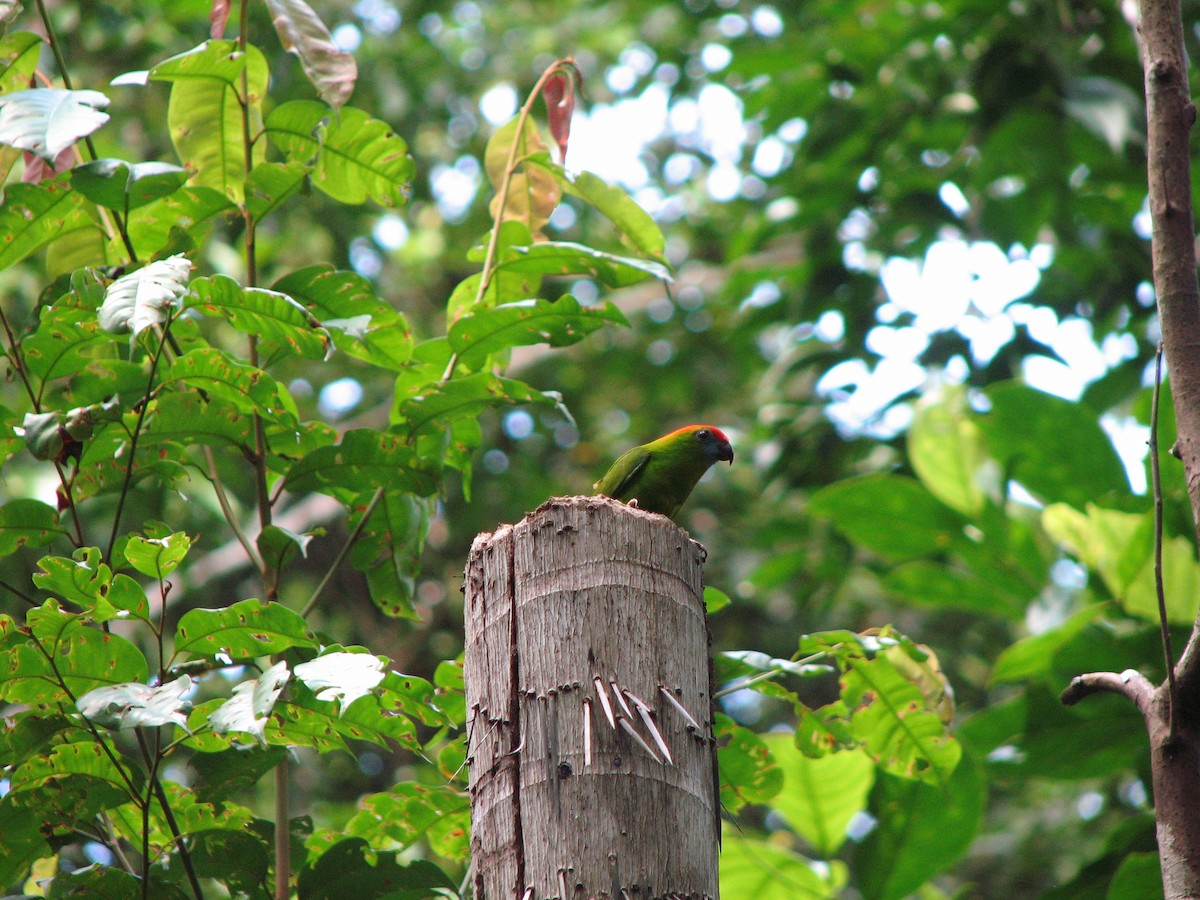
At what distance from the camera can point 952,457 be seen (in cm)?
537

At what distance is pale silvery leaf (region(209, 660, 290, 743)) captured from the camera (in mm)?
2285

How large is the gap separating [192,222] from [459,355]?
0.82 m

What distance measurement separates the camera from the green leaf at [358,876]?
2.94 m

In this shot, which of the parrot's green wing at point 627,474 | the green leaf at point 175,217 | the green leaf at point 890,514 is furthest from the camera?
the green leaf at point 890,514

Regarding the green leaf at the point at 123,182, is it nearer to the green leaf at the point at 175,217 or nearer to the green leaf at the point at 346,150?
the green leaf at the point at 175,217

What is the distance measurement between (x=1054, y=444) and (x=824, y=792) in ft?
5.95

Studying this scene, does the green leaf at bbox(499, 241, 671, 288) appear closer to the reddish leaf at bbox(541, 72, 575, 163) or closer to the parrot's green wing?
the reddish leaf at bbox(541, 72, 575, 163)

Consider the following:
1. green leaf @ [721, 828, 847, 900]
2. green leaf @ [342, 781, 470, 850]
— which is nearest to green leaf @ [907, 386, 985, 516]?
green leaf @ [721, 828, 847, 900]

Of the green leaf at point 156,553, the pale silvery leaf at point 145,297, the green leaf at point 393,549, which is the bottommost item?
the green leaf at point 156,553

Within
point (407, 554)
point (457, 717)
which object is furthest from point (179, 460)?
point (457, 717)

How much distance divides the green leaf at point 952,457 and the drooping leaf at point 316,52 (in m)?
3.21

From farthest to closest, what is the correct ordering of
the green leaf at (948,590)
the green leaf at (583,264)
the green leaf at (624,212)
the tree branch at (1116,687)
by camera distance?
1. the green leaf at (948,590)
2. the green leaf at (624,212)
3. the green leaf at (583,264)
4. the tree branch at (1116,687)

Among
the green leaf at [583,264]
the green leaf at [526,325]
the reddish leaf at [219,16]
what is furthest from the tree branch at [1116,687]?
the reddish leaf at [219,16]

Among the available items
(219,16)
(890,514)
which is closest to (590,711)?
(219,16)
